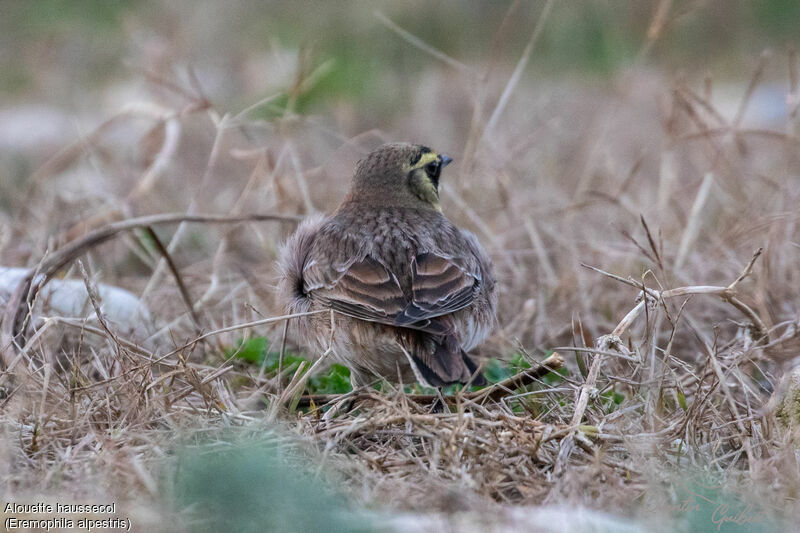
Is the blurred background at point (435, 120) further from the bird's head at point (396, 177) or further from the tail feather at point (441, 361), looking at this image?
the tail feather at point (441, 361)

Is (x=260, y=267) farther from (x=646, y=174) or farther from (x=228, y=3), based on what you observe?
(x=228, y=3)

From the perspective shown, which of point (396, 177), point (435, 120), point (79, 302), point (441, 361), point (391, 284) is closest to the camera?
point (441, 361)

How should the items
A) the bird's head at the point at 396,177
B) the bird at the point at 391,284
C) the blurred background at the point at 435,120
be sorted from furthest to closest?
the blurred background at the point at 435,120, the bird's head at the point at 396,177, the bird at the point at 391,284

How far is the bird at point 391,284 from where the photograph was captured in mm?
3854

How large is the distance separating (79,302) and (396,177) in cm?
172

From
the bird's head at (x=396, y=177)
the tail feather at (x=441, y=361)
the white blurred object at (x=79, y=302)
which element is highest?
the bird's head at (x=396, y=177)

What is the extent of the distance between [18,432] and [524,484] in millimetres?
1753

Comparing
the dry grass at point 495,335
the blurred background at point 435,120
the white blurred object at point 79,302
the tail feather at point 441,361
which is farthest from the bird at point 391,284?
the white blurred object at point 79,302

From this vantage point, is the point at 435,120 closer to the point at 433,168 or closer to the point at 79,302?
the point at 433,168

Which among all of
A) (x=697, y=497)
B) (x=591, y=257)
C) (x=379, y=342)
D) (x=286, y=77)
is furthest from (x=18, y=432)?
(x=286, y=77)

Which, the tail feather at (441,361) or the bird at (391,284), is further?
the bird at (391,284)

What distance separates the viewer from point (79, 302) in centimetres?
471

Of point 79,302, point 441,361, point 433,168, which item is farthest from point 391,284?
point 79,302

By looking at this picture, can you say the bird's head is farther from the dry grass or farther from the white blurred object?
the white blurred object
